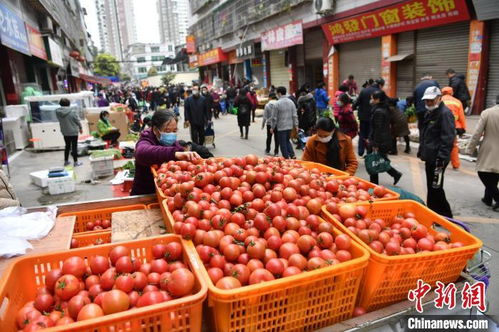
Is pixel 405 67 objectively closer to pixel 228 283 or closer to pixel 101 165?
pixel 101 165

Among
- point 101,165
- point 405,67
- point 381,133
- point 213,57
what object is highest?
point 213,57

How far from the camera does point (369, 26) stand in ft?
53.9

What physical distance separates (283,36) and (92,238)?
22.5 metres

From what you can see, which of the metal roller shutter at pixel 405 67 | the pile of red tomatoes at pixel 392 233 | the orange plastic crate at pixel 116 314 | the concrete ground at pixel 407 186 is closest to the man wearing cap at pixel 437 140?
the concrete ground at pixel 407 186

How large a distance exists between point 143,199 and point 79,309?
2.18 metres

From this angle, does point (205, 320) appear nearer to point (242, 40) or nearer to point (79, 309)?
point (79, 309)

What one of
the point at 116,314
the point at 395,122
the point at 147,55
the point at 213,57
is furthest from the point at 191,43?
the point at 147,55

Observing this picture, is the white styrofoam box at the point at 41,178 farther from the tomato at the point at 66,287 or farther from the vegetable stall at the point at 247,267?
the tomato at the point at 66,287

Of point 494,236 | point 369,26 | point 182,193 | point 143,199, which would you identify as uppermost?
point 369,26

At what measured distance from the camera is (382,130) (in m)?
6.89

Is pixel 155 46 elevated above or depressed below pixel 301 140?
above

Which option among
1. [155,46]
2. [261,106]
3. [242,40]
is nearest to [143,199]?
[261,106]

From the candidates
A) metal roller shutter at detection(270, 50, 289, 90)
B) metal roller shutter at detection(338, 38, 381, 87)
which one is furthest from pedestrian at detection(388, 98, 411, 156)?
metal roller shutter at detection(270, 50, 289, 90)

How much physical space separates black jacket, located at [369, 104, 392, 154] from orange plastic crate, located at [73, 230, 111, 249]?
17.1ft
